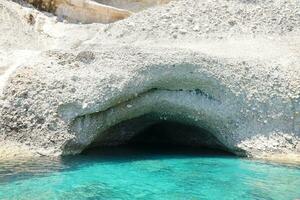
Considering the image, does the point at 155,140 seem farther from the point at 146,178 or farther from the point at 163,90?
the point at 146,178

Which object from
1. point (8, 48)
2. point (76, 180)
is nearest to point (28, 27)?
point (8, 48)

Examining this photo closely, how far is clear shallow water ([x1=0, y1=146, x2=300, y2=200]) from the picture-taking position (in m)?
9.64

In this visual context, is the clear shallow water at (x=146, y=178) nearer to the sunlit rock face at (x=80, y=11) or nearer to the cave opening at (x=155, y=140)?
the cave opening at (x=155, y=140)

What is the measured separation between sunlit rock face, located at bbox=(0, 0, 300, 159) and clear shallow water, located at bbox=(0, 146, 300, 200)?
31.6 inches

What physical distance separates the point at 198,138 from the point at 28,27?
7.59 m

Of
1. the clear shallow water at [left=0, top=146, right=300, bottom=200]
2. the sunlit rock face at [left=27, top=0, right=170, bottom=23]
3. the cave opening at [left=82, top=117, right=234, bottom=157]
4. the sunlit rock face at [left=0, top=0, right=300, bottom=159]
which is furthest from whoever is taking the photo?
the sunlit rock face at [left=27, top=0, right=170, bottom=23]

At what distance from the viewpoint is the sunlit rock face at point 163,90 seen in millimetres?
12516

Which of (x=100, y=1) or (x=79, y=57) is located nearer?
(x=79, y=57)

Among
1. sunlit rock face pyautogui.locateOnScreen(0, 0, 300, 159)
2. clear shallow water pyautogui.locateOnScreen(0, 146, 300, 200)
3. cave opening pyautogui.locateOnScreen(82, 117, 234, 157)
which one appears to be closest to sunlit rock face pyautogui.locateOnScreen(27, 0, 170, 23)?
sunlit rock face pyautogui.locateOnScreen(0, 0, 300, 159)

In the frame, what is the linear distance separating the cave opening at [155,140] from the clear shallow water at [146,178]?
71 cm

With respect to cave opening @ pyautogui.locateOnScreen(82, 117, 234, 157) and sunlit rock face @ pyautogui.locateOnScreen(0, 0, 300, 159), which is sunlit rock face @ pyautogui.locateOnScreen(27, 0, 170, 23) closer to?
sunlit rock face @ pyautogui.locateOnScreen(0, 0, 300, 159)

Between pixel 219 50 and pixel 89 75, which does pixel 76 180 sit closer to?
pixel 89 75

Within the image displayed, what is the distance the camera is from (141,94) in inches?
519

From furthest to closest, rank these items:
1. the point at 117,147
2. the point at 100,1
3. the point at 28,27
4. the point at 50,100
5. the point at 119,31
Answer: the point at 100,1 → the point at 28,27 → the point at 119,31 → the point at 117,147 → the point at 50,100
